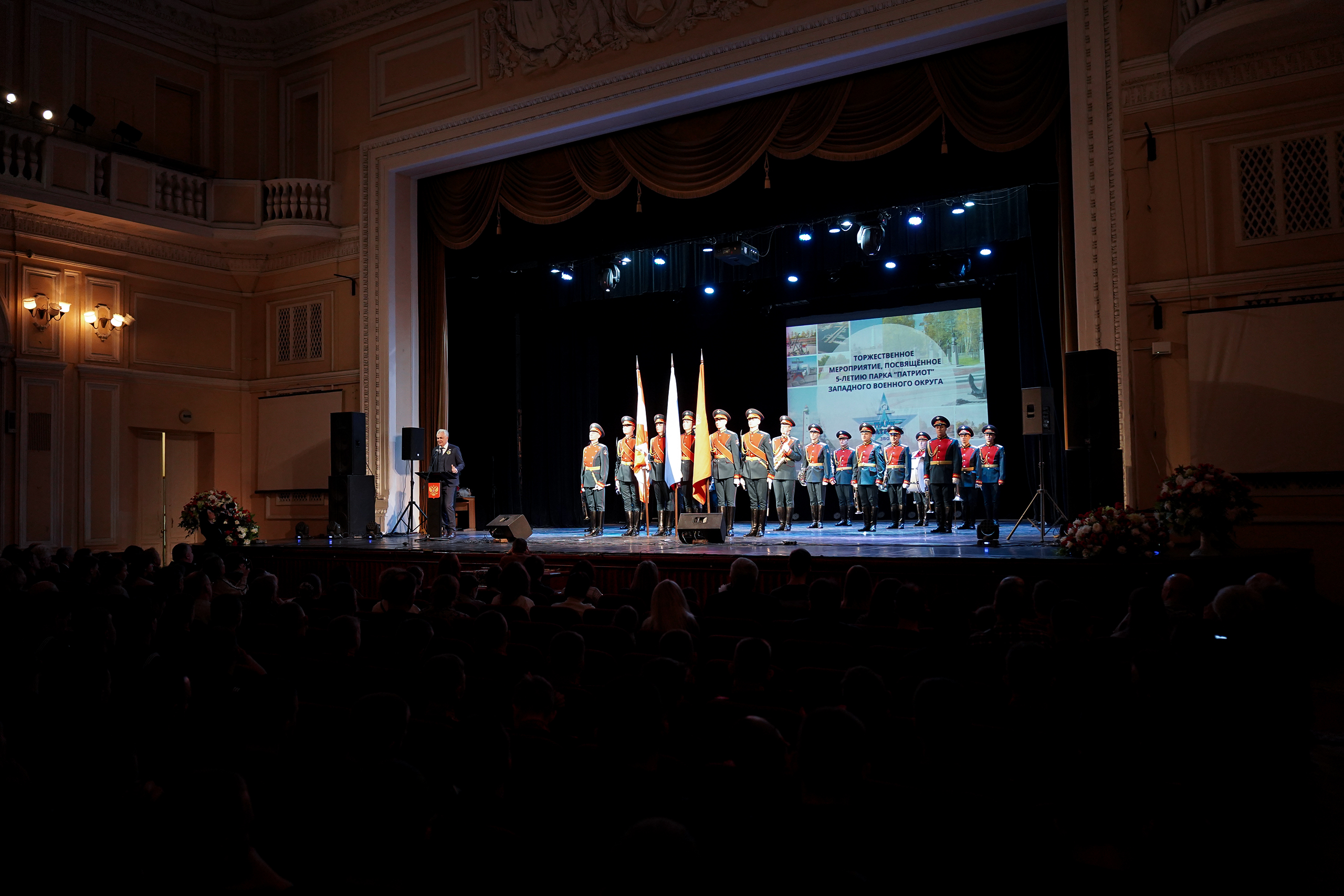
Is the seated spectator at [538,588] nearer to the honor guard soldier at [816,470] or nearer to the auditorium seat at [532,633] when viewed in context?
the auditorium seat at [532,633]

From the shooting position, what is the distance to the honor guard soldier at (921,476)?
39.0 ft

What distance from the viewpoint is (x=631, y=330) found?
1540cm

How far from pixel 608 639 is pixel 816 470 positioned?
9.25 metres

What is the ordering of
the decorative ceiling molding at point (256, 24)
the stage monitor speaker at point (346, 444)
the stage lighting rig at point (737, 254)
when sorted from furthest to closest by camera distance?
the stage lighting rig at point (737, 254) → the decorative ceiling molding at point (256, 24) → the stage monitor speaker at point (346, 444)

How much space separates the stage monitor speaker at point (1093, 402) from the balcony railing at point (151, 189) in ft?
32.0

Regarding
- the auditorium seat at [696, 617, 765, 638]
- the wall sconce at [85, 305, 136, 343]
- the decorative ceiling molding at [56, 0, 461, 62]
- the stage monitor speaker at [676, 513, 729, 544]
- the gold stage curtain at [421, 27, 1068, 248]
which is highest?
the decorative ceiling molding at [56, 0, 461, 62]

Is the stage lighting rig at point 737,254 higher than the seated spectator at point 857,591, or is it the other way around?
the stage lighting rig at point 737,254

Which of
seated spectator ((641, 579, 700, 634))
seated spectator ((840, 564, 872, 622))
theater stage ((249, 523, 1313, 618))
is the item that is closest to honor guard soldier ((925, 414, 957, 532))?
theater stage ((249, 523, 1313, 618))

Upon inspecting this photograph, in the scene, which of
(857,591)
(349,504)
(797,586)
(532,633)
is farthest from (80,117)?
(857,591)

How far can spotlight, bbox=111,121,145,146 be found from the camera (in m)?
11.4

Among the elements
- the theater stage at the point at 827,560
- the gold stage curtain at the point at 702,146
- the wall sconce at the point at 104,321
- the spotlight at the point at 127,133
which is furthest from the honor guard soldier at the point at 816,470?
the spotlight at the point at 127,133

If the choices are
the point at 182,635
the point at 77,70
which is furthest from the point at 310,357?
the point at 182,635

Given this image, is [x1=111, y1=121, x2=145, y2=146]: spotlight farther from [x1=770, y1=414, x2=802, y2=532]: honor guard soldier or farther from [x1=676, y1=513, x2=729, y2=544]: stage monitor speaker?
[x1=770, y1=414, x2=802, y2=532]: honor guard soldier

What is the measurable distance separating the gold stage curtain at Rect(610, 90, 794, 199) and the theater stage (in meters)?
4.00
